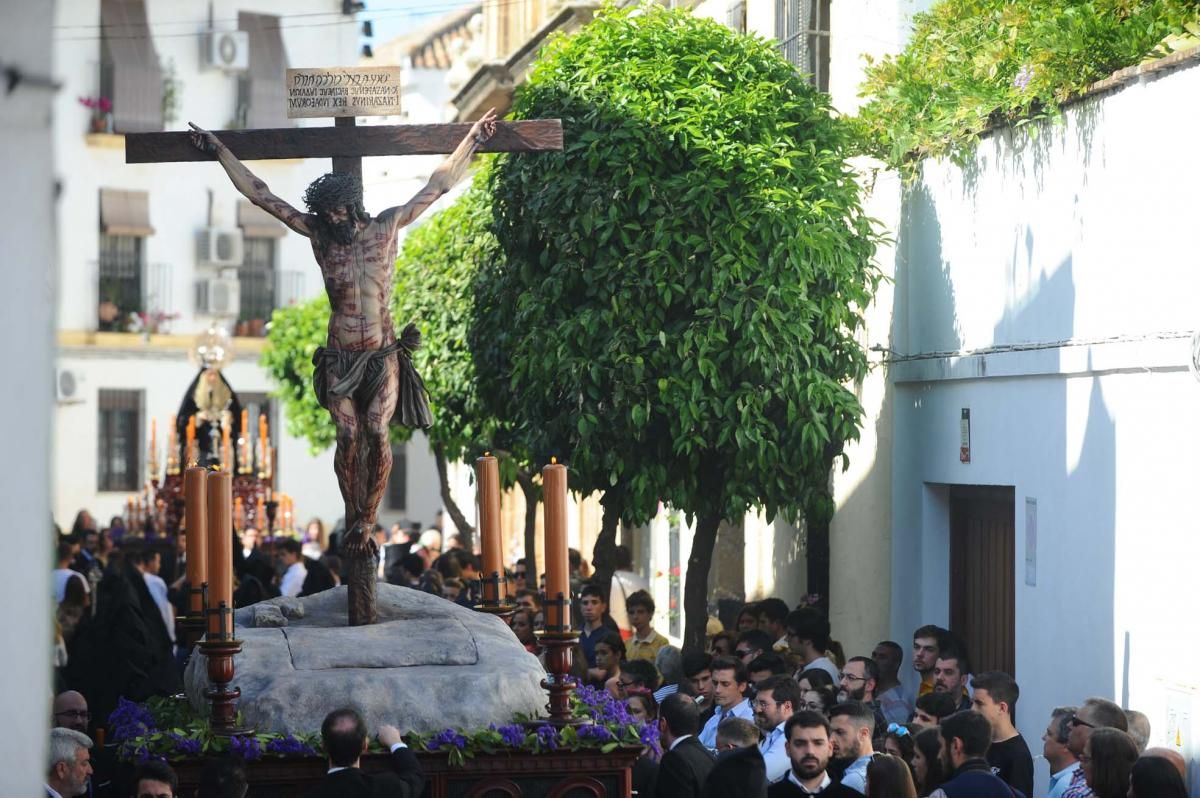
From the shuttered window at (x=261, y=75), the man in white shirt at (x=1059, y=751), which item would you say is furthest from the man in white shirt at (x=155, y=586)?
the shuttered window at (x=261, y=75)

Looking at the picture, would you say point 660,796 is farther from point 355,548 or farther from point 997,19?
point 997,19

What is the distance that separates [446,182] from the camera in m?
8.06

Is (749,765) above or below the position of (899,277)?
below

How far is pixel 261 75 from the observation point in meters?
40.8

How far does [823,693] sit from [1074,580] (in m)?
2.22

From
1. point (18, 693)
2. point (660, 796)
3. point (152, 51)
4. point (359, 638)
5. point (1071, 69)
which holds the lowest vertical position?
point (660, 796)

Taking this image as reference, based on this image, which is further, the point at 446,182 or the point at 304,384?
the point at 304,384

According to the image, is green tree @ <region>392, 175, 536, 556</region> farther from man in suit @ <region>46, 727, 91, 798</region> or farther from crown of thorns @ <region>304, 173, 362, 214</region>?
man in suit @ <region>46, 727, 91, 798</region>

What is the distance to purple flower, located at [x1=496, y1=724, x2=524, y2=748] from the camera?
21.7 ft

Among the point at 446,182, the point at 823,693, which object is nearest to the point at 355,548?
the point at 446,182

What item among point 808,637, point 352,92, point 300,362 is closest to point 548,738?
point 352,92

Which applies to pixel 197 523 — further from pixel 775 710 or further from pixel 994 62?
pixel 994 62

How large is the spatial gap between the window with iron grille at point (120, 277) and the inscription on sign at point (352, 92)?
106ft

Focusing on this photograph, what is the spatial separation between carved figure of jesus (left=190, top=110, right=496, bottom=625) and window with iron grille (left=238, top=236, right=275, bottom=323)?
110 ft
